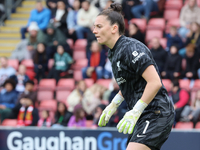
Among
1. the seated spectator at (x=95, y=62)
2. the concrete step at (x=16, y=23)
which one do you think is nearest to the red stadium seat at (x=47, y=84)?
the seated spectator at (x=95, y=62)

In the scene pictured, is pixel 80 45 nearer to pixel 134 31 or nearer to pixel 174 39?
pixel 134 31

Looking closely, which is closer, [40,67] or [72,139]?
[72,139]

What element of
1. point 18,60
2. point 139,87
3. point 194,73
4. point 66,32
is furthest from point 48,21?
point 139,87

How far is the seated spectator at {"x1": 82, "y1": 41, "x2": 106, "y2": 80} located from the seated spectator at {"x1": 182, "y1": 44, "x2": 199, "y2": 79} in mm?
2114

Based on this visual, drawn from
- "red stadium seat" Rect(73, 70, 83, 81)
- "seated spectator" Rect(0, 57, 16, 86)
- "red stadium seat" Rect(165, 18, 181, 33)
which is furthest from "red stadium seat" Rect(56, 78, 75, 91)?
"red stadium seat" Rect(165, 18, 181, 33)

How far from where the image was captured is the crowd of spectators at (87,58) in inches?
311

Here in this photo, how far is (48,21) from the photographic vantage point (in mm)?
10984

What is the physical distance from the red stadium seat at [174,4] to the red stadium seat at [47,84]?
4076mm

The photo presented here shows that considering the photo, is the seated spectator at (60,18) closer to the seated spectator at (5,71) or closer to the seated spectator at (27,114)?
the seated spectator at (5,71)

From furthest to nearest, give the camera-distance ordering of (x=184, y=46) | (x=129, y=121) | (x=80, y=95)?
(x=184, y=46) → (x=80, y=95) → (x=129, y=121)

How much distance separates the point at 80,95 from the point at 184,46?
2964 millimetres

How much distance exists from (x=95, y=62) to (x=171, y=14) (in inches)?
115

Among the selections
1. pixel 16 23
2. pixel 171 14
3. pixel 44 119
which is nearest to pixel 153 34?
pixel 171 14

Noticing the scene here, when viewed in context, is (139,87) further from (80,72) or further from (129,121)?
(80,72)
